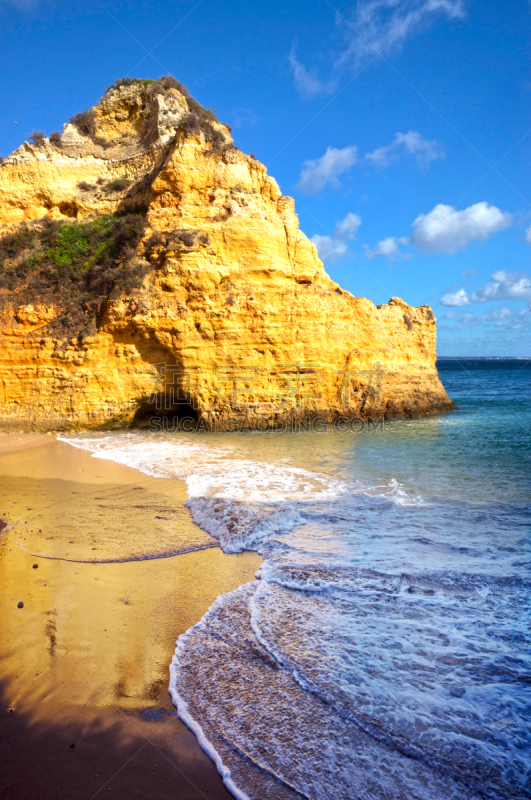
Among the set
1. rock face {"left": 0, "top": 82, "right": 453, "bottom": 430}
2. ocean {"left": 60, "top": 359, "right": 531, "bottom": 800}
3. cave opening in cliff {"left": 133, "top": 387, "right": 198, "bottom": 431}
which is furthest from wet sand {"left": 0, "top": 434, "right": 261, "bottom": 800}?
cave opening in cliff {"left": 133, "top": 387, "right": 198, "bottom": 431}

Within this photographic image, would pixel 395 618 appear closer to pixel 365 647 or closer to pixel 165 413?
pixel 365 647

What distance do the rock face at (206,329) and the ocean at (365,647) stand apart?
24.8 feet

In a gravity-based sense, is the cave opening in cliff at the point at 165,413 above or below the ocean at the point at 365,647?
above

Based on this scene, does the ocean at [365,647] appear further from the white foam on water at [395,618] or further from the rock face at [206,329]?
the rock face at [206,329]

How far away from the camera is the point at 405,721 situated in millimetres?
2541

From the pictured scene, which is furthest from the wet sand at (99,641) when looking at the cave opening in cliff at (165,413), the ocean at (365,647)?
the cave opening in cliff at (165,413)

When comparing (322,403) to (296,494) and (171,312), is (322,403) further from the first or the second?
(296,494)

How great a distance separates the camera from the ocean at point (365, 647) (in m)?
2.28

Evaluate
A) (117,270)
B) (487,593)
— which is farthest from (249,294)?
(487,593)

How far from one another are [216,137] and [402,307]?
33.3ft

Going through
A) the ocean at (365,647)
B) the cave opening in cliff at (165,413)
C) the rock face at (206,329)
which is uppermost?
the rock face at (206,329)


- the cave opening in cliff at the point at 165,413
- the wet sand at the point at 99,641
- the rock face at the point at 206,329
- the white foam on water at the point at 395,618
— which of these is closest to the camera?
the wet sand at the point at 99,641

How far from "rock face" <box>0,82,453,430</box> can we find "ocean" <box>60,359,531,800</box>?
298 inches

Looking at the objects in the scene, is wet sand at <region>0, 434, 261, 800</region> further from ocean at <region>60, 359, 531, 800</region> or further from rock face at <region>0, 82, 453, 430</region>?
rock face at <region>0, 82, 453, 430</region>
